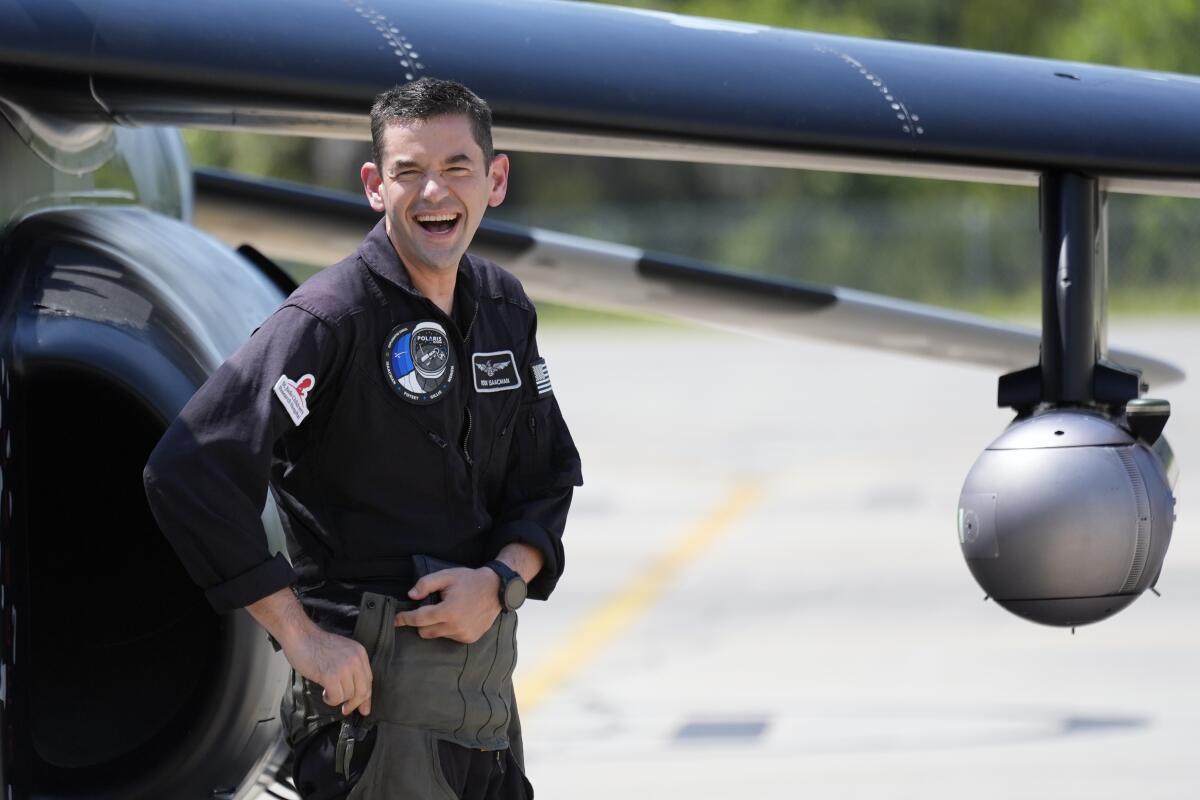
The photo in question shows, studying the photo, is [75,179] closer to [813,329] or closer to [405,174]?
[405,174]

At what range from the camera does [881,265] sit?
33.2 metres

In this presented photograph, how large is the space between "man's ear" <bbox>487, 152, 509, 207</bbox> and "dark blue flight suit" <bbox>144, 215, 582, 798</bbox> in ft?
0.44

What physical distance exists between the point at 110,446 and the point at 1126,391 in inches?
85.5

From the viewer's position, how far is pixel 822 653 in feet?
30.8

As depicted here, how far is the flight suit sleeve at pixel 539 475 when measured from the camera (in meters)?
3.24

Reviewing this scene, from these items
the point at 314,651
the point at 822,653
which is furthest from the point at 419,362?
the point at 822,653

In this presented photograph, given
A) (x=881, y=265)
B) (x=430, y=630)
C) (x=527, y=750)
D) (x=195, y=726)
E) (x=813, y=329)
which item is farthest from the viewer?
(x=881, y=265)

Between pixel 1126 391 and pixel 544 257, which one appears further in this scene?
pixel 544 257

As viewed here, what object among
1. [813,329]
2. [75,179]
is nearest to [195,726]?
[75,179]

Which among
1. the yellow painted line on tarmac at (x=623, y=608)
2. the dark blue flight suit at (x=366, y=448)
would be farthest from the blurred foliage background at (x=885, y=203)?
the dark blue flight suit at (x=366, y=448)

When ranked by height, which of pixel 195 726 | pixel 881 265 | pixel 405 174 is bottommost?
pixel 195 726

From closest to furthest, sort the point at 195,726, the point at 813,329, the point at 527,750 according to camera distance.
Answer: the point at 195,726 < the point at 813,329 < the point at 527,750

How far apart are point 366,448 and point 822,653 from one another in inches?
261

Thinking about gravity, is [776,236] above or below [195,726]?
above
